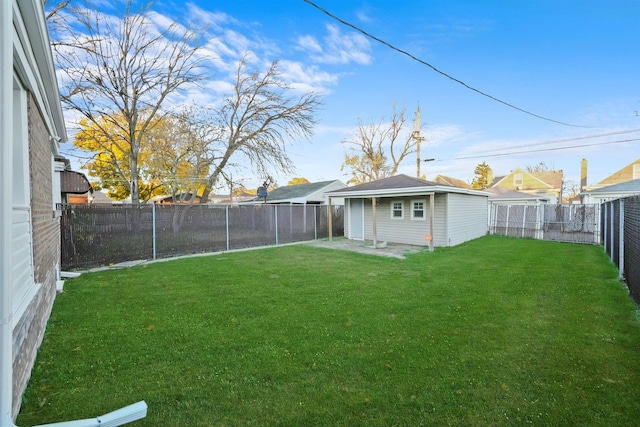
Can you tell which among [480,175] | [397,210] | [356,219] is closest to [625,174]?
[480,175]

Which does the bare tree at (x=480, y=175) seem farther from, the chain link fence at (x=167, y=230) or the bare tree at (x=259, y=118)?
the chain link fence at (x=167, y=230)

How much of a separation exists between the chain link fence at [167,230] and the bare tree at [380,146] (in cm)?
1771

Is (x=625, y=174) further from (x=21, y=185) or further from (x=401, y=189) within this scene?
(x=21, y=185)

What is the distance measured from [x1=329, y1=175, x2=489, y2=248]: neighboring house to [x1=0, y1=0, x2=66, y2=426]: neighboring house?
32.6ft

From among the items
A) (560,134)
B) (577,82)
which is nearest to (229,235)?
(577,82)

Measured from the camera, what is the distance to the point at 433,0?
292 inches

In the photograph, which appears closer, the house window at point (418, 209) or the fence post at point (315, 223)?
the house window at point (418, 209)

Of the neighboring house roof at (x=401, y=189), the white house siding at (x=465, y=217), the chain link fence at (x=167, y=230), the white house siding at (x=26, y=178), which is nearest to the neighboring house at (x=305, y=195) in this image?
the neighboring house roof at (x=401, y=189)

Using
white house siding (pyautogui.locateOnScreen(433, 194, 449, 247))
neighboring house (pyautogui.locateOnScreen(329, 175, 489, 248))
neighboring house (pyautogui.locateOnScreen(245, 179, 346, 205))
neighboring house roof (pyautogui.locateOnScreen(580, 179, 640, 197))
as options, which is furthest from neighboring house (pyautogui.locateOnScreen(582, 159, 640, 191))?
white house siding (pyautogui.locateOnScreen(433, 194, 449, 247))

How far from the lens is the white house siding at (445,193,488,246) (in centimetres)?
1175

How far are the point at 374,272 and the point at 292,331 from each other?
12.8 ft

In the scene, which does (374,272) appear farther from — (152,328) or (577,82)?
(577,82)

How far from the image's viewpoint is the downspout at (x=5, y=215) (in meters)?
1.54

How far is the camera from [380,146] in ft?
101
